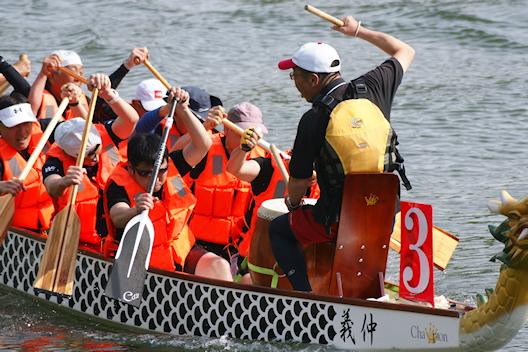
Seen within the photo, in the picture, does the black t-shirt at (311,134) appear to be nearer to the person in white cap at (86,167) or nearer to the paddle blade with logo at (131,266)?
the paddle blade with logo at (131,266)

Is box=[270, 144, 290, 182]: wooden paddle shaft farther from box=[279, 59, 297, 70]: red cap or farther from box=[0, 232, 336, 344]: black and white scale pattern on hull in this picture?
box=[279, 59, 297, 70]: red cap

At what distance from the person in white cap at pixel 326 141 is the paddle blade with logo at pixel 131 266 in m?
0.68

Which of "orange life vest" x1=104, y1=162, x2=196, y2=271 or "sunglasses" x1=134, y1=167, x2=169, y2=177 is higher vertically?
"sunglasses" x1=134, y1=167, x2=169, y2=177

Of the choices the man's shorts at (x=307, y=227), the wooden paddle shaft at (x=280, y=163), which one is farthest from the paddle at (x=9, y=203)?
the man's shorts at (x=307, y=227)

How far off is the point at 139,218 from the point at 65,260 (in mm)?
775

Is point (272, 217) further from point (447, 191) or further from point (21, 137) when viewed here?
point (447, 191)

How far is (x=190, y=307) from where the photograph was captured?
6.72 m

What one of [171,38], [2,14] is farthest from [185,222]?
[2,14]

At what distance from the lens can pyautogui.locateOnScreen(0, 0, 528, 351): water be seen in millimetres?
7996

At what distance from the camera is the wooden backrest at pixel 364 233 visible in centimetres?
598

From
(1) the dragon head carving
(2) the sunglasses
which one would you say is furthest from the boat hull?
(2) the sunglasses

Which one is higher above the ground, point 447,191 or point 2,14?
point 2,14

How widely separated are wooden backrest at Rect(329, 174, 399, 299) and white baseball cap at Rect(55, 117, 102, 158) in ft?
6.09

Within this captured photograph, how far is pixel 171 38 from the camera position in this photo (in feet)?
54.9
